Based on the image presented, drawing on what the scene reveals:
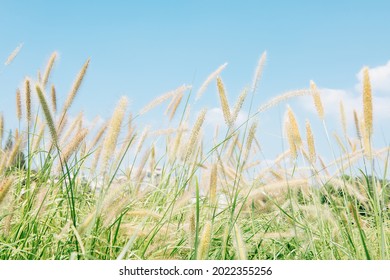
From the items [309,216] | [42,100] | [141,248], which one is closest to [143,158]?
[141,248]

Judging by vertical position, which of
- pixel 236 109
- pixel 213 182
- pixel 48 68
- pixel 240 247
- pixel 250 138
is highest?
pixel 48 68

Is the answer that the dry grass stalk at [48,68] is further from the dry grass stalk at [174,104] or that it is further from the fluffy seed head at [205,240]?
the fluffy seed head at [205,240]

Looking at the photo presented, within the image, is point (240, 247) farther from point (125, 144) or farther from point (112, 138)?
point (125, 144)

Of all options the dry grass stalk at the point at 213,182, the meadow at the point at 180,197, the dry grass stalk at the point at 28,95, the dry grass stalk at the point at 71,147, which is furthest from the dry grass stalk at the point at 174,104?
the dry grass stalk at the point at 213,182

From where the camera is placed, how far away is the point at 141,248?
6.91 ft

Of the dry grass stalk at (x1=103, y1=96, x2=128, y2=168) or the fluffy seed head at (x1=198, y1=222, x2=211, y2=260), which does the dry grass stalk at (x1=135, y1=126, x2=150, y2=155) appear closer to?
the dry grass stalk at (x1=103, y1=96, x2=128, y2=168)

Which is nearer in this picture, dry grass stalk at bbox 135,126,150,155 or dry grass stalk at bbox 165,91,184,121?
A: dry grass stalk at bbox 135,126,150,155

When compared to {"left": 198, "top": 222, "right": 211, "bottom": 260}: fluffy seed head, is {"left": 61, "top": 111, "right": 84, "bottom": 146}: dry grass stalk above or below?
above

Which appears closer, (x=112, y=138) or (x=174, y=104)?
(x=112, y=138)

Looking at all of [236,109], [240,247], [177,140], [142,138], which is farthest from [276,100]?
[142,138]

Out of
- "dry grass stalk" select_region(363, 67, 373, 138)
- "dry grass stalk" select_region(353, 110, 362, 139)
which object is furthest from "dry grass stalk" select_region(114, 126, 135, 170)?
"dry grass stalk" select_region(353, 110, 362, 139)

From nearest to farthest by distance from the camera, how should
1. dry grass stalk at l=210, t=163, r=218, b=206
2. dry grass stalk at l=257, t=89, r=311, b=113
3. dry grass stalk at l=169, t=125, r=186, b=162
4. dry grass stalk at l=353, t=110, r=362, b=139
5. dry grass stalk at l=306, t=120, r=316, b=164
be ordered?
dry grass stalk at l=210, t=163, r=218, b=206 → dry grass stalk at l=257, t=89, r=311, b=113 → dry grass stalk at l=306, t=120, r=316, b=164 → dry grass stalk at l=353, t=110, r=362, b=139 → dry grass stalk at l=169, t=125, r=186, b=162
